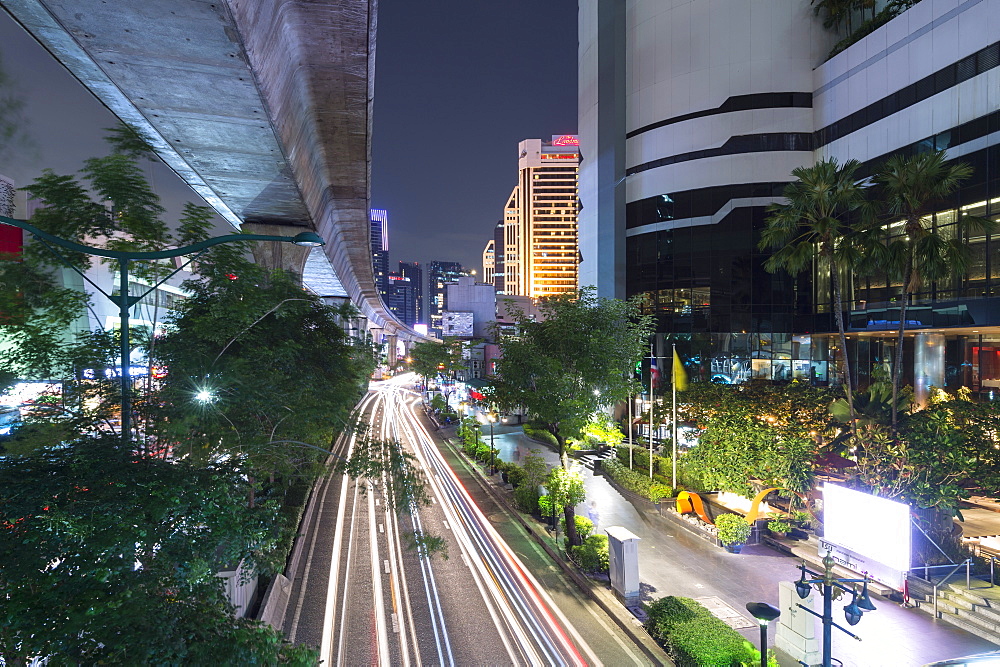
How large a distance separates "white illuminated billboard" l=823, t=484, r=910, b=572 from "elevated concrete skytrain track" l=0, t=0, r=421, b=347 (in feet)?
59.9

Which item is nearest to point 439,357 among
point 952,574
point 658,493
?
point 658,493

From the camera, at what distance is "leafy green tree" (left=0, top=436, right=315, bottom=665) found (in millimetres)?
4559

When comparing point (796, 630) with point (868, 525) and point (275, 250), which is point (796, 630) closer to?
point (868, 525)

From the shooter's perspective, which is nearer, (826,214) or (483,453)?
(826,214)

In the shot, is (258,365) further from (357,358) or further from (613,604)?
(613,604)

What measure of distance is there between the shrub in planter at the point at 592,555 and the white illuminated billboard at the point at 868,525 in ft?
23.9

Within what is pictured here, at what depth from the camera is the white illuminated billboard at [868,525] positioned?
50.1 ft

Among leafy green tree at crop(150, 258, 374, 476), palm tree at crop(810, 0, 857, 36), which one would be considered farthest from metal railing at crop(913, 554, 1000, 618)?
palm tree at crop(810, 0, 857, 36)

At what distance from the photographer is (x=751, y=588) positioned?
1717 centimetres

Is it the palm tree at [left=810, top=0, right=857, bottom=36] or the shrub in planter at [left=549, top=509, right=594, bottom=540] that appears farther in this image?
the palm tree at [left=810, top=0, right=857, bottom=36]

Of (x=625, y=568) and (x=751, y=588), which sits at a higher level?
(x=625, y=568)

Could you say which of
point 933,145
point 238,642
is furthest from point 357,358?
point 933,145

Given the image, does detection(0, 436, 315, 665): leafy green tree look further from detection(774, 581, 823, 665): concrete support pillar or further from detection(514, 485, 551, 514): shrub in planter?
detection(514, 485, 551, 514): shrub in planter

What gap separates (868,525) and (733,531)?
5.17 metres
